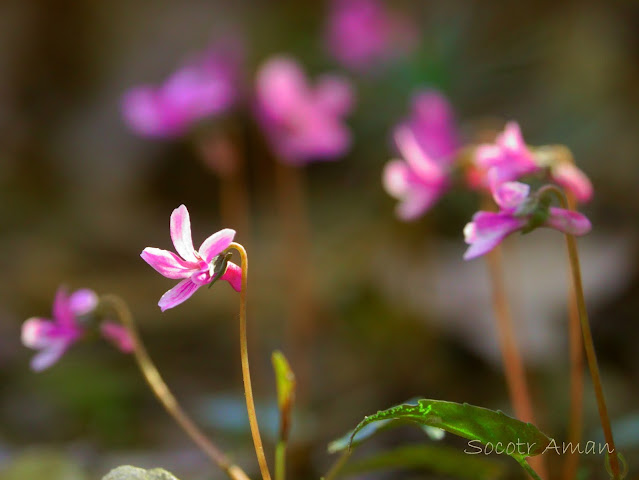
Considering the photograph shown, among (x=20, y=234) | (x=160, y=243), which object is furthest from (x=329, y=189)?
(x=20, y=234)

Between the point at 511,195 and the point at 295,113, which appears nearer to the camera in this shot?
the point at 511,195

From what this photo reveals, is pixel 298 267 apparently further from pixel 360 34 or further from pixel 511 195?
pixel 511 195

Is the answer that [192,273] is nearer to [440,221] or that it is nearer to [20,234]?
[440,221]

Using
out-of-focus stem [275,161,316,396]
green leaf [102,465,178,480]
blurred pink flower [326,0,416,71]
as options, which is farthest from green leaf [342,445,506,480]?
blurred pink flower [326,0,416,71]

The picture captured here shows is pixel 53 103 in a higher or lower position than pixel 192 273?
higher

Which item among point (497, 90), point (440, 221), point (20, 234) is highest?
point (497, 90)

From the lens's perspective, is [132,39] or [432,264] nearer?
[432,264]

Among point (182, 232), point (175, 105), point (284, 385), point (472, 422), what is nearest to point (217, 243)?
point (182, 232)
